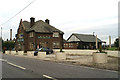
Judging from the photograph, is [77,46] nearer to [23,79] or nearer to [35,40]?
[35,40]

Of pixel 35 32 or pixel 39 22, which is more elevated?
pixel 39 22

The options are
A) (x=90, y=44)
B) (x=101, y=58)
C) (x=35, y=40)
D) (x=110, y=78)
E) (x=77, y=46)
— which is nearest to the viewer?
(x=110, y=78)

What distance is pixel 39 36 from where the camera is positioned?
4703 cm

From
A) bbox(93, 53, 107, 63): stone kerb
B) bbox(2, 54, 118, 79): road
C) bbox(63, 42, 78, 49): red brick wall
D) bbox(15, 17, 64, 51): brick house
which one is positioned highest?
bbox(15, 17, 64, 51): brick house

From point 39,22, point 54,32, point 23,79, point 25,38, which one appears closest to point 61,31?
point 54,32

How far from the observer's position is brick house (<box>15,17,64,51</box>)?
4675 cm

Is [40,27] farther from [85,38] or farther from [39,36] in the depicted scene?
[85,38]

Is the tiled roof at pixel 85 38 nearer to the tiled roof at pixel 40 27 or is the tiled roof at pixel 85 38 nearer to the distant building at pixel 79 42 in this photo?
the distant building at pixel 79 42

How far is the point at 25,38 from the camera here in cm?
5009

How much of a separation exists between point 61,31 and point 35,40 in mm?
8898

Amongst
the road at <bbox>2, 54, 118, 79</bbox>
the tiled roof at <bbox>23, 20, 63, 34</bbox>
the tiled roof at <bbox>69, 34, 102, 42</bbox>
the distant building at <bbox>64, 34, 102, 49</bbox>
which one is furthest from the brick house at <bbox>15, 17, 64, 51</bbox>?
the road at <bbox>2, 54, 118, 79</bbox>

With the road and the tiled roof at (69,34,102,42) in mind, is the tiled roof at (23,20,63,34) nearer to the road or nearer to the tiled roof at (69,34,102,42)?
the tiled roof at (69,34,102,42)

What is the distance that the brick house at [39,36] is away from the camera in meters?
46.8

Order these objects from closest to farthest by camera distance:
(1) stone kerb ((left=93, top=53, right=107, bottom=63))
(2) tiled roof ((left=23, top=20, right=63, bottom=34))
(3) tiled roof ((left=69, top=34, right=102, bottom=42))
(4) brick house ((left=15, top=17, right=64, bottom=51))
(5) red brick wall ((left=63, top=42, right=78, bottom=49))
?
(1) stone kerb ((left=93, top=53, right=107, bottom=63))
(4) brick house ((left=15, top=17, right=64, bottom=51))
(2) tiled roof ((left=23, top=20, right=63, bottom=34))
(5) red brick wall ((left=63, top=42, right=78, bottom=49))
(3) tiled roof ((left=69, top=34, right=102, bottom=42))
